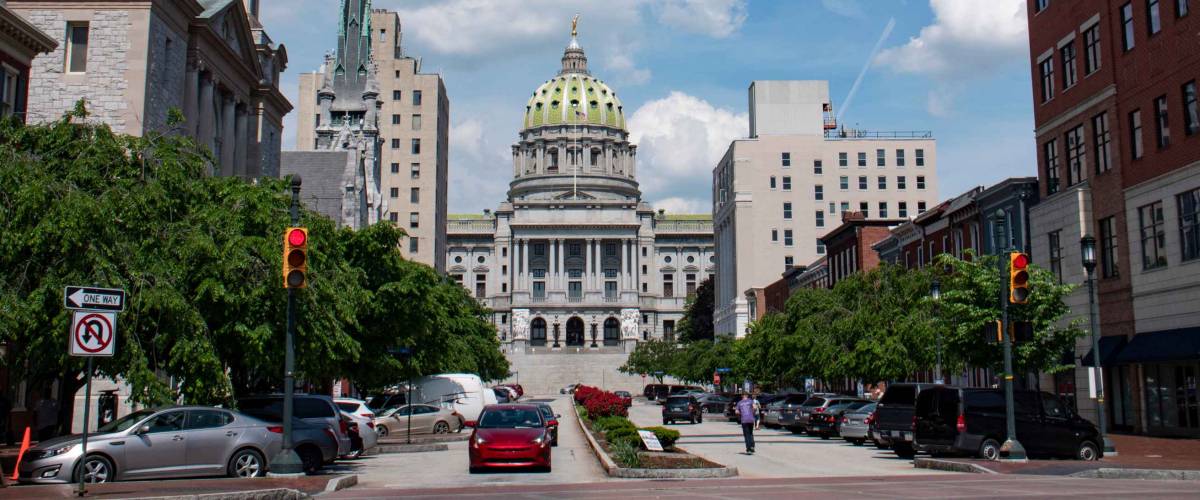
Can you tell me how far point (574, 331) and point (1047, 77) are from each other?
125094 millimetres

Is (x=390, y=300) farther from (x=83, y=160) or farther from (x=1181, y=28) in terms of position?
(x=1181, y=28)

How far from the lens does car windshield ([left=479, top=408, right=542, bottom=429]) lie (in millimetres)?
24998

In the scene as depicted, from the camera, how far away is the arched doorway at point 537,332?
165 metres

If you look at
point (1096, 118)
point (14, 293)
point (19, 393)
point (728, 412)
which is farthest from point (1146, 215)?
point (19, 393)

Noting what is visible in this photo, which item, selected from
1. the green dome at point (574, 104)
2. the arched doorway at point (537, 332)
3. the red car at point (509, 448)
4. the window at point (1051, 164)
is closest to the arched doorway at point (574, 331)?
the arched doorway at point (537, 332)

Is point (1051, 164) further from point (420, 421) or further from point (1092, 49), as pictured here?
point (420, 421)

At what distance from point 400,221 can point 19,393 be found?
84.4 m

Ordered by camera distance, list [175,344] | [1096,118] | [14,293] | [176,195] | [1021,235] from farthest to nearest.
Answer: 1. [1021,235]
2. [1096,118]
3. [176,195]
4. [175,344]
5. [14,293]

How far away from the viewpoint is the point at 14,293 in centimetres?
1975

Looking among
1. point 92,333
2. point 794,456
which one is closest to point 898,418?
point 794,456

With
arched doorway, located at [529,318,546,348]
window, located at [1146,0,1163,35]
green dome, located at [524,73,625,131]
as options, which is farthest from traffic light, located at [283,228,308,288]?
green dome, located at [524,73,625,131]

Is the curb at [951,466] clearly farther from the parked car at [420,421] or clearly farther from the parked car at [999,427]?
the parked car at [420,421]

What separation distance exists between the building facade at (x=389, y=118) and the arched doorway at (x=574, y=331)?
138 ft

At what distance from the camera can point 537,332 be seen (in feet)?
547
